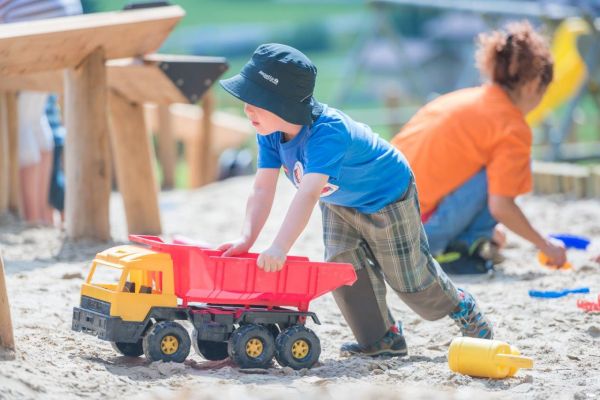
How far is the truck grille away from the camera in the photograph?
10.7 ft

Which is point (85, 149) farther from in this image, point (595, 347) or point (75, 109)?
point (595, 347)

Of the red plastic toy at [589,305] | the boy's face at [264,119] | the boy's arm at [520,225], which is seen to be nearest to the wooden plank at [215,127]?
the boy's arm at [520,225]

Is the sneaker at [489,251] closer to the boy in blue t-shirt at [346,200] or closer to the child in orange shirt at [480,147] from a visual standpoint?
the child in orange shirt at [480,147]

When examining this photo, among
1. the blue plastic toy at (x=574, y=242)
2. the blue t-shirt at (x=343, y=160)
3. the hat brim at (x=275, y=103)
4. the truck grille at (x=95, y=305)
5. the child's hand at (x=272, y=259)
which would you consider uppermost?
the hat brim at (x=275, y=103)

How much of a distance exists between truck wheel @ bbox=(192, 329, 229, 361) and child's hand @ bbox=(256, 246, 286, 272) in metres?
0.31

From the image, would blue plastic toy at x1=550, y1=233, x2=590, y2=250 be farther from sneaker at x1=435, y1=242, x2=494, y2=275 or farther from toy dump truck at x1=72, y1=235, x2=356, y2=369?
toy dump truck at x1=72, y1=235, x2=356, y2=369

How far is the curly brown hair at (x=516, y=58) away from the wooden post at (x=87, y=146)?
1743mm

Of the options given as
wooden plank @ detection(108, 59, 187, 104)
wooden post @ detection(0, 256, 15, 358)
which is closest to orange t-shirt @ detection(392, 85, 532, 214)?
wooden plank @ detection(108, 59, 187, 104)

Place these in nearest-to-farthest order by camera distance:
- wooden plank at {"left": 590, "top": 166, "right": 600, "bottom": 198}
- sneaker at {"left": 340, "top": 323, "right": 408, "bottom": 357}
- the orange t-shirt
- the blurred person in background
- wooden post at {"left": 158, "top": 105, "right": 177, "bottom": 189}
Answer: sneaker at {"left": 340, "top": 323, "right": 408, "bottom": 357} → the orange t-shirt → the blurred person in background → wooden plank at {"left": 590, "top": 166, "right": 600, "bottom": 198} → wooden post at {"left": 158, "top": 105, "right": 177, "bottom": 189}

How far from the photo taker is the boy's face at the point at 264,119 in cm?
335

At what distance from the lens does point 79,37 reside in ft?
15.5

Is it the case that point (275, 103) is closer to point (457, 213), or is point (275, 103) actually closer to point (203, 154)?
point (457, 213)

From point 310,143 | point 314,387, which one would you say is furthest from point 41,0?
point 314,387

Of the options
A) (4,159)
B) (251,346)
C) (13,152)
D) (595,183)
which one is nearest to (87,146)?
(4,159)
